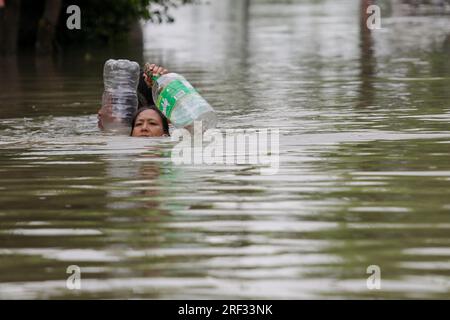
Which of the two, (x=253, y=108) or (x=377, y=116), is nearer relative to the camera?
(x=377, y=116)

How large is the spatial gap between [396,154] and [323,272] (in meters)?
4.81

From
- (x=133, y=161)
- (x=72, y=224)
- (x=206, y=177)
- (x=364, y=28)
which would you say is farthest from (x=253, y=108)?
(x=364, y=28)

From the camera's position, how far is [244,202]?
991cm

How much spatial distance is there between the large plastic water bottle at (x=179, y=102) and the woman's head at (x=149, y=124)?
105 millimetres

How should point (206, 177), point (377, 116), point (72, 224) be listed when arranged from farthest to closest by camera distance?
1. point (377, 116)
2. point (206, 177)
3. point (72, 224)

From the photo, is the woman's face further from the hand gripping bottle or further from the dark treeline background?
the dark treeline background

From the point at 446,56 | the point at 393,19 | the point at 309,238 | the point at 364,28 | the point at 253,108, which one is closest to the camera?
the point at 309,238

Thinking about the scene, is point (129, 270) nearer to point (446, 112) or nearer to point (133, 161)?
point (133, 161)

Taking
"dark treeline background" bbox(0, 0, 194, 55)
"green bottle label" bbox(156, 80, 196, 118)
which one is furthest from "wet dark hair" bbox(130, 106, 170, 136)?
"dark treeline background" bbox(0, 0, 194, 55)

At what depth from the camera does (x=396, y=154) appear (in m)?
12.4

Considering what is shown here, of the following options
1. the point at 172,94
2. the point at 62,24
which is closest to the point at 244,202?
the point at 172,94

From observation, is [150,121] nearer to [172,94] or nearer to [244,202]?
[172,94]

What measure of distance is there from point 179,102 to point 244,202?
4.29 m

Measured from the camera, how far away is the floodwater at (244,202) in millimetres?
7703
